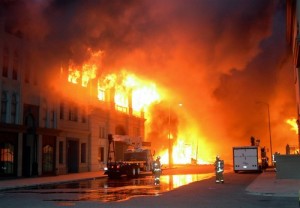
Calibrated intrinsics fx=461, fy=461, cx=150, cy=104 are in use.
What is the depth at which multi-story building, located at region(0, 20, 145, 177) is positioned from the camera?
33.3 meters

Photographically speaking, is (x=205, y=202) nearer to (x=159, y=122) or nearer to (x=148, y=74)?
(x=148, y=74)

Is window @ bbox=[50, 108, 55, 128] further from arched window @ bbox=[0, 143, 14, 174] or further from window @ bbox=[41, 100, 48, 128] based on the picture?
arched window @ bbox=[0, 143, 14, 174]

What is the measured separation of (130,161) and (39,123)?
8.04m

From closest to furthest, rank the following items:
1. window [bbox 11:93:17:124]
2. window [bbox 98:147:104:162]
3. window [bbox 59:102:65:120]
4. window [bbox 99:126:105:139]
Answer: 1. window [bbox 11:93:17:124]
2. window [bbox 59:102:65:120]
3. window [bbox 98:147:104:162]
4. window [bbox 99:126:105:139]

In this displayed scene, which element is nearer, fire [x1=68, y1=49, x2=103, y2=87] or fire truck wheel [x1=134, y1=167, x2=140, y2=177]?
Result: fire [x1=68, y1=49, x2=103, y2=87]

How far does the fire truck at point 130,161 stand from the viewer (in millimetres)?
35656

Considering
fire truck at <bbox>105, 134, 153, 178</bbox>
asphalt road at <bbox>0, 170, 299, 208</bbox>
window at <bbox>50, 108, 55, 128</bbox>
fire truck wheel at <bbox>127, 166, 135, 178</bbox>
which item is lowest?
asphalt road at <bbox>0, 170, 299, 208</bbox>

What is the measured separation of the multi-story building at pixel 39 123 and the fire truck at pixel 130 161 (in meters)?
4.28

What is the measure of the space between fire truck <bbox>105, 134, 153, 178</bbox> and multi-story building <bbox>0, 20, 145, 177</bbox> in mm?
4279

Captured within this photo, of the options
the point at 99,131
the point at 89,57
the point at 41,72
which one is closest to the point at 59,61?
the point at 89,57

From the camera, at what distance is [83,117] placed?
44.5 meters

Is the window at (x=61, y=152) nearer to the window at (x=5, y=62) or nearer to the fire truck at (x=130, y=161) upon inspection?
the fire truck at (x=130, y=161)

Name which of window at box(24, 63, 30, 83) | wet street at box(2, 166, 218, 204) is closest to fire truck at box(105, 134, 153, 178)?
window at box(24, 63, 30, 83)

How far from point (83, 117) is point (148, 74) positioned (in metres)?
11.9
